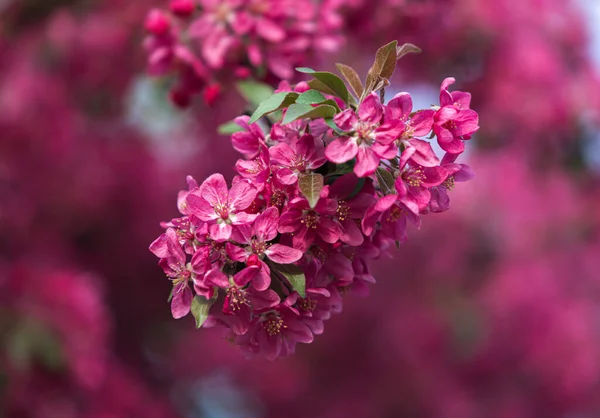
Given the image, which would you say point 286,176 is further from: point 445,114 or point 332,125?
point 445,114

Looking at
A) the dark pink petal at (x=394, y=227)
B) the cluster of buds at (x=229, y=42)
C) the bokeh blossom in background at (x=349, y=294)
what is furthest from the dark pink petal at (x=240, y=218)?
the bokeh blossom in background at (x=349, y=294)

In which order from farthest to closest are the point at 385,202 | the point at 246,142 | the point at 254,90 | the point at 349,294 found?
1. the point at 349,294
2. the point at 254,90
3. the point at 246,142
4. the point at 385,202

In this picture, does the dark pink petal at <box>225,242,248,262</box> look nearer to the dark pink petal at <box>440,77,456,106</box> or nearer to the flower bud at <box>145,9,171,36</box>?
the dark pink petal at <box>440,77,456,106</box>

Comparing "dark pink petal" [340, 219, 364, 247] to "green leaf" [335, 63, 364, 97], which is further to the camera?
"green leaf" [335, 63, 364, 97]

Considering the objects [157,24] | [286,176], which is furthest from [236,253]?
[157,24]

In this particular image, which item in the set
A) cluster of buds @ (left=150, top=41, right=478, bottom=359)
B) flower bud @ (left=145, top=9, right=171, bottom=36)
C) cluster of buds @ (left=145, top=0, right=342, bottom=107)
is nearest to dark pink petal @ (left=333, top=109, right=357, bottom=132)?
cluster of buds @ (left=150, top=41, right=478, bottom=359)

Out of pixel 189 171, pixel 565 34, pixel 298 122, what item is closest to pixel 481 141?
pixel 565 34

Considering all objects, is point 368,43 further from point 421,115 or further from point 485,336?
point 485,336
